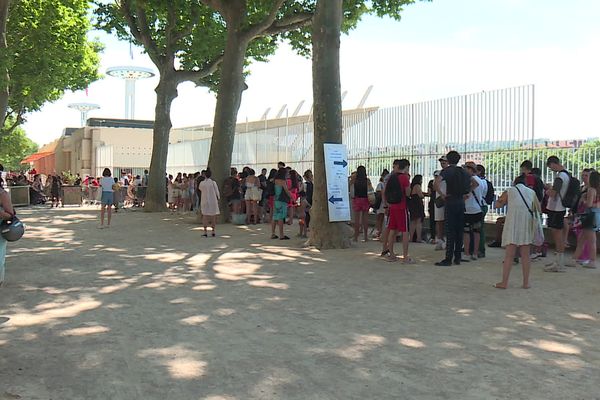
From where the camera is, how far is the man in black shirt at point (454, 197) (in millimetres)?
9531

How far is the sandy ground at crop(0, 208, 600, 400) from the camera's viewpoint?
412cm

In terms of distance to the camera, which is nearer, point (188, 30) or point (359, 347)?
point (359, 347)

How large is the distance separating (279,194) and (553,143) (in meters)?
5.87

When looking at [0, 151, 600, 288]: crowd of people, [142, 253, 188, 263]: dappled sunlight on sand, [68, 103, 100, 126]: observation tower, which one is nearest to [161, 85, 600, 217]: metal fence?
[0, 151, 600, 288]: crowd of people

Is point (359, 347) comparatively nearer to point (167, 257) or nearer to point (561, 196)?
point (561, 196)

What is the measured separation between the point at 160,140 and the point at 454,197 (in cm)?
1639

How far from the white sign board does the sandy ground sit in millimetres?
1868

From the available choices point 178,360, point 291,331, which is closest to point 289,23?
point 291,331

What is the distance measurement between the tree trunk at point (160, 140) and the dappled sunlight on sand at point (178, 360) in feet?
63.2

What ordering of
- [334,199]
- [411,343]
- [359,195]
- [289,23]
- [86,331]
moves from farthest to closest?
[289,23]
[359,195]
[334,199]
[86,331]
[411,343]

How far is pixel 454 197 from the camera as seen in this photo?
9602mm

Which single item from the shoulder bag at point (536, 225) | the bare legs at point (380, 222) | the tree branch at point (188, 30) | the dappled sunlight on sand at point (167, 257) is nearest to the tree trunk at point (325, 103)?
the bare legs at point (380, 222)

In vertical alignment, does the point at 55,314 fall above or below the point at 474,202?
below

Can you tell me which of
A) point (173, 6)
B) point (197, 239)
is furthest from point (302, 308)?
point (173, 6)
